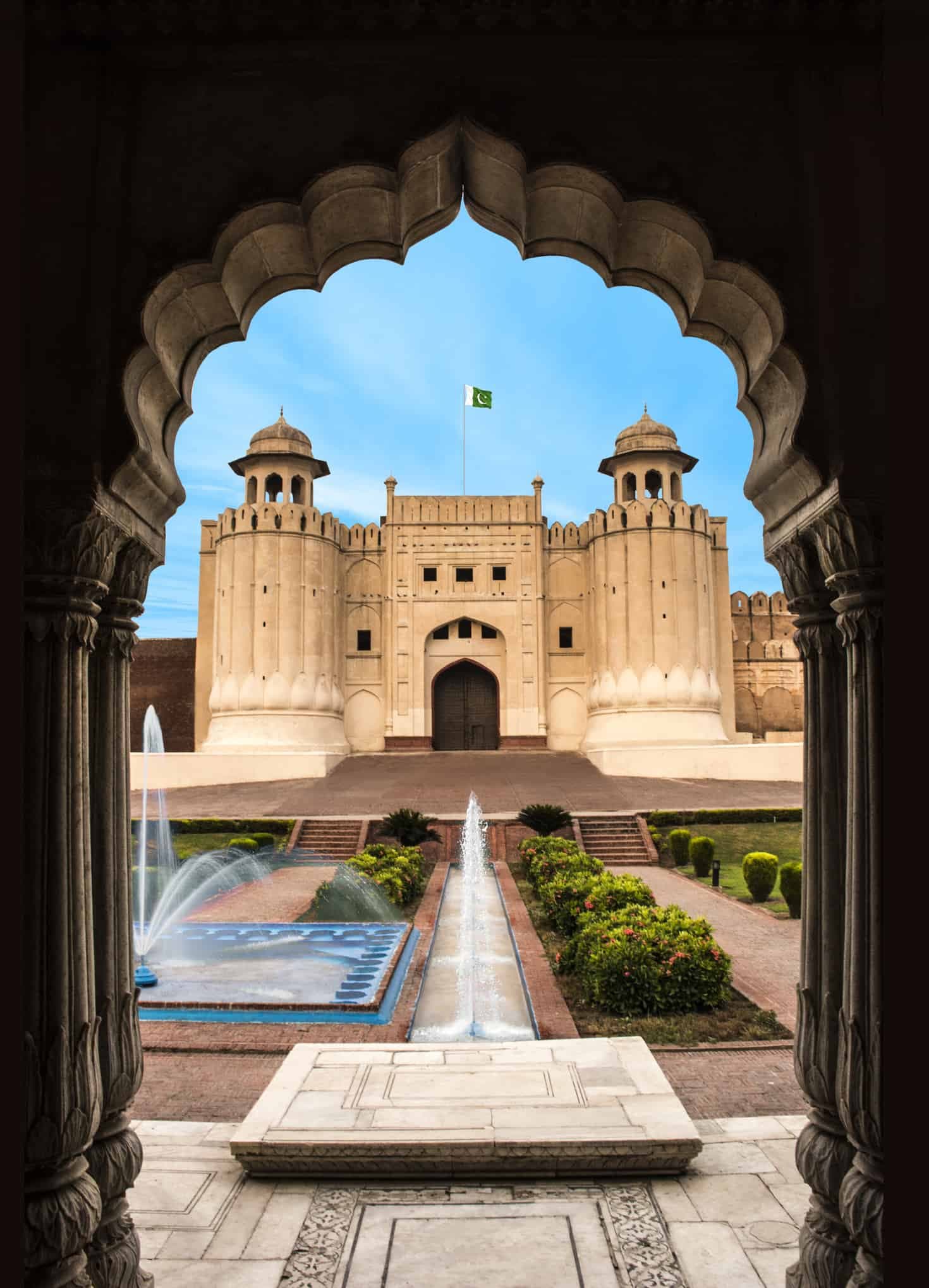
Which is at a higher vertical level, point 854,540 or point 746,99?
point 746,99

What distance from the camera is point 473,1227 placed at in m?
3.47

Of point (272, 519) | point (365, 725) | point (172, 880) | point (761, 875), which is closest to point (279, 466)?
point (272, 519)

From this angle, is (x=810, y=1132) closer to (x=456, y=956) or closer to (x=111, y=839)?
(x=111, y=839)

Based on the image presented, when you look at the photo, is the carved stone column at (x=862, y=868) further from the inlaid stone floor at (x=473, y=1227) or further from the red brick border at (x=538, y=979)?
the red brick border at (x=538, y=979)

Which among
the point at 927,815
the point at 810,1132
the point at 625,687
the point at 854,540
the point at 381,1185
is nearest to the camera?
the point at 927,815

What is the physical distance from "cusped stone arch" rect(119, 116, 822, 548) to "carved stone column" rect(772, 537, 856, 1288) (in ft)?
1.21

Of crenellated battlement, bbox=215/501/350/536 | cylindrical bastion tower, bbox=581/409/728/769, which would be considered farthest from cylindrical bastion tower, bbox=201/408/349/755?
cylindrical bastion tower, bbox=581/409/728/769

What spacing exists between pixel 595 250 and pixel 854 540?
53.6 inches

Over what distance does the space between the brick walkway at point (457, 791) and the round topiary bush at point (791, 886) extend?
7.83 metres

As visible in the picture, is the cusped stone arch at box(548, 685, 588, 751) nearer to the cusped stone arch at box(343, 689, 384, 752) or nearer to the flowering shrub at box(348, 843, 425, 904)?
the cusped stone arch at box(343, 689, 384, 752)

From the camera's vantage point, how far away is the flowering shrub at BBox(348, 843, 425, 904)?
12.8 m

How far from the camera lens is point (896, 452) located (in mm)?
1652

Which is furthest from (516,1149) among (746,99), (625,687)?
(625,687)

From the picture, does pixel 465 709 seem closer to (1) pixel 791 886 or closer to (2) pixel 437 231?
(1) pixel 791 886
